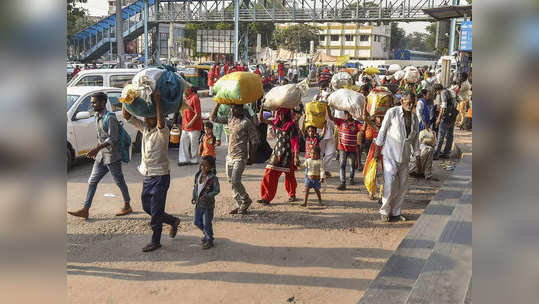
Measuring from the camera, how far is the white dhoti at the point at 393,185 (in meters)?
6.16

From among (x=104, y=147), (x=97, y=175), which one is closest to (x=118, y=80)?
(x=97, y=175)

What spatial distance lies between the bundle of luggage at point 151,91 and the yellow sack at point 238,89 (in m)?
1.04

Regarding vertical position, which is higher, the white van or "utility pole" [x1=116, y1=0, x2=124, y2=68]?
"utility pole" [x1=116, y1=0, x2=124, y2=68]

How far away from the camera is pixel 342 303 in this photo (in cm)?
414

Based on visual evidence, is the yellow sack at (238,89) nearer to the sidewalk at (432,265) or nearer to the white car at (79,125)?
the sidewalk at (432,265)

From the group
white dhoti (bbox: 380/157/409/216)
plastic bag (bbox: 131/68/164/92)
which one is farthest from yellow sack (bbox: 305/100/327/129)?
plastic bag (bbox: 131/68/164/92)

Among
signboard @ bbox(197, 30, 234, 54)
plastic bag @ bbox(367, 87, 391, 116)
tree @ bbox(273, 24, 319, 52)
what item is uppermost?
tree @ bbox(273, 24, 319, 52)

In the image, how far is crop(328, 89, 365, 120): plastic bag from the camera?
728 cm

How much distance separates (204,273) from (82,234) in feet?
6.12

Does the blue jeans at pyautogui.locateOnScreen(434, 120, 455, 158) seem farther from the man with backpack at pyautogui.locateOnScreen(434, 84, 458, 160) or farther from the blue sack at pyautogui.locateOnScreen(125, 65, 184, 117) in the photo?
the blue sack at pyautogui.locateOnScreen(125, 65, 184, 117)

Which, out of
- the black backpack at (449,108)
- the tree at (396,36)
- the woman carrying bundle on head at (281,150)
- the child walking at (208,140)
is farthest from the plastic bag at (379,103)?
the tree at (396,36)

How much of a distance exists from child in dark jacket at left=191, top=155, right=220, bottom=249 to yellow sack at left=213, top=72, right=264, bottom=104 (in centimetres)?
112
